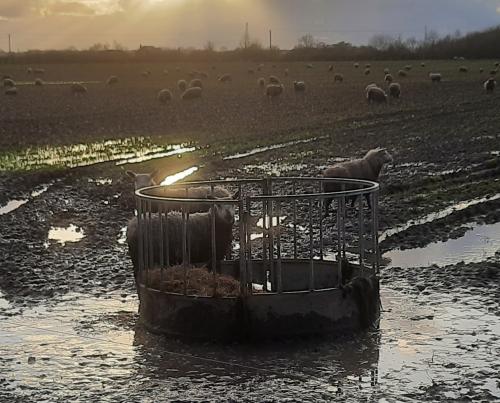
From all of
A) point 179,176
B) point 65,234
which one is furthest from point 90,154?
point 65,234

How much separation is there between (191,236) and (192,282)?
1.18m

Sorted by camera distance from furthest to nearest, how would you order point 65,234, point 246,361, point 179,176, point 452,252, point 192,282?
point 179,176, point 65,234, point 452,252, point 192,282, point 246,361

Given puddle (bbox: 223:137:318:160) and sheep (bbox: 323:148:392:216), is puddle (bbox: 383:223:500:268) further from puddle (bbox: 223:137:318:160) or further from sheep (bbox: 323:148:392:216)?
puddle (bbox: 223:137:318:160)

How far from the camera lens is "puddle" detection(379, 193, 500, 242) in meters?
13.6

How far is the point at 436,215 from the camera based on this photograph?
14.9 meters

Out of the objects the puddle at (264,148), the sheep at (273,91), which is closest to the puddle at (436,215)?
the puddle at (264,148)

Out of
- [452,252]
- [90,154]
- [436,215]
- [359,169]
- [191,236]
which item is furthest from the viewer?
[90,154]

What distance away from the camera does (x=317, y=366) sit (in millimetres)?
7902

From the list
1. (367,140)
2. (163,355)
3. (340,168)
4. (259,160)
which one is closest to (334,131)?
(367,140)

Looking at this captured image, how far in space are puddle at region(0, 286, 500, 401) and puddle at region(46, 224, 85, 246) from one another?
13.8ft

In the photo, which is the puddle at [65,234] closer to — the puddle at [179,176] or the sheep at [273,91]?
the puddle at [179,176]

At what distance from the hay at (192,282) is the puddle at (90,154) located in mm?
12720

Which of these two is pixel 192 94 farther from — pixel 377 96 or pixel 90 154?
pixel 90 154

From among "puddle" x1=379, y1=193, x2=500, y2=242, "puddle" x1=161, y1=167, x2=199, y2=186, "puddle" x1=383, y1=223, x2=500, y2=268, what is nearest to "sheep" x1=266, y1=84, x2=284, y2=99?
"puddle" x1=161, y1=167, x2=199, y2=186
